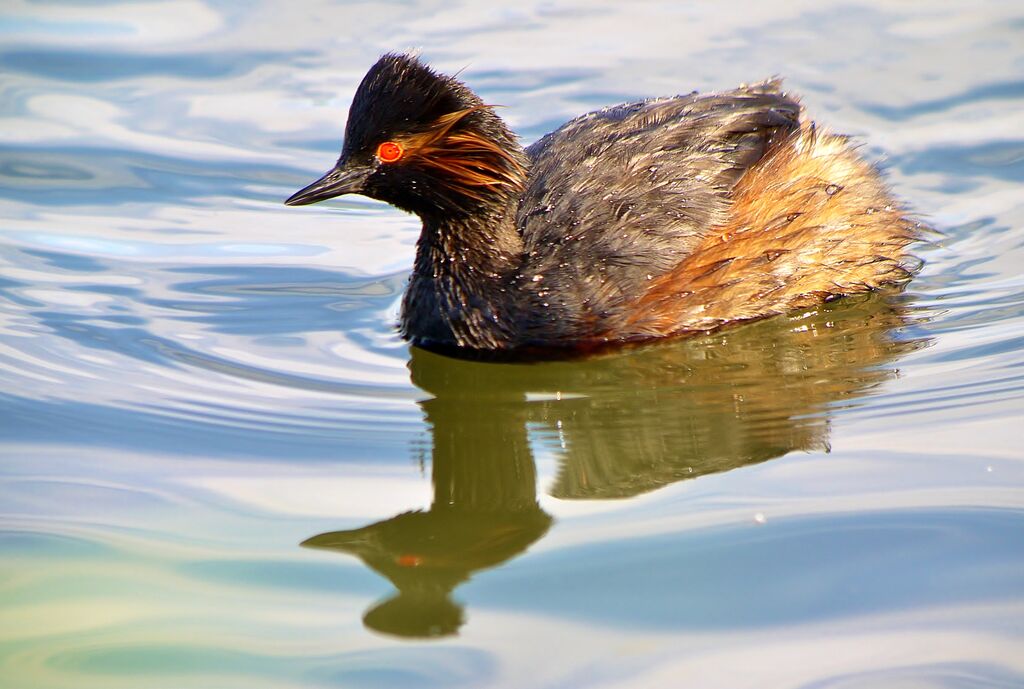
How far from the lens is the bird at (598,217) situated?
22.9 ft

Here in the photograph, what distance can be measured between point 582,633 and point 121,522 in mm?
1853

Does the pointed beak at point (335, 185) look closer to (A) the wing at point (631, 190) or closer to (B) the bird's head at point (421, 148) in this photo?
(B) the bird's head at point (421, 148)

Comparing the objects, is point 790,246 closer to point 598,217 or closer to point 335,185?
point 598,217

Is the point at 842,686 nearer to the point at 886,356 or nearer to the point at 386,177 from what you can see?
the point at 886,356

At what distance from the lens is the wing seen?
23.0 ft

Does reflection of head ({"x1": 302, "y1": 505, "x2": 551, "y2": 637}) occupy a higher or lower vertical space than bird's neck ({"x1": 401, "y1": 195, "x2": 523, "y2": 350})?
lower

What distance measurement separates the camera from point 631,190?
23.6 ft

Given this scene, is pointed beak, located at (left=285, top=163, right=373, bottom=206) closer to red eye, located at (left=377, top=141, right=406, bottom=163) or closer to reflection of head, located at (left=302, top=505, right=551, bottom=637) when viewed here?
red eye, located at (left=377, top=141, right=406, bottom=163)

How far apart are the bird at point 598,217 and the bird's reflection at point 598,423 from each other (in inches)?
6.9

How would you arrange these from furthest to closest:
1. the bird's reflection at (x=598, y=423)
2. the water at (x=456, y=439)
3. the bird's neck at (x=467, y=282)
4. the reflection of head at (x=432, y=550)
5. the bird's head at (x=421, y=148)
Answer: the bird's neck at (x=467, y=282) < the bird's head at (x=421, y=148) < the bird's reflection at (x=598, y=423) < the reflection of head at (x=432, y=550) < the water at (x=456, y=439)

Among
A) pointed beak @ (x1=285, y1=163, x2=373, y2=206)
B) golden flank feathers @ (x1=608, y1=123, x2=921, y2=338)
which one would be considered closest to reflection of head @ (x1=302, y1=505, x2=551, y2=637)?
golden flank feathers @ (x1=608, y1=123, x2=921, y2=338)

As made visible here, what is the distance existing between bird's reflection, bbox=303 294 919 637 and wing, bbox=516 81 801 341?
40cm

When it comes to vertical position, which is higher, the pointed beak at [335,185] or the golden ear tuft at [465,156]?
the golden ear tuft at [465,156]

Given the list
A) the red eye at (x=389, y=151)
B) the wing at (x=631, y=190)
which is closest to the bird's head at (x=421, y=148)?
the red eye at (x=389, y=151)
